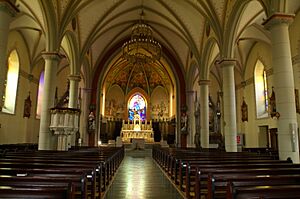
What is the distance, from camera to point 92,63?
24.0m

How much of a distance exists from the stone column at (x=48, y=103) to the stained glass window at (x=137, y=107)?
77.9 feet

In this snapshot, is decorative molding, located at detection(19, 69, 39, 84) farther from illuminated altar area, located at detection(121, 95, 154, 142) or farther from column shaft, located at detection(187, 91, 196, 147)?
column shaft, located at detection(187, 91, 196, 147)

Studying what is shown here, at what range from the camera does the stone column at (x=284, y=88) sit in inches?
304

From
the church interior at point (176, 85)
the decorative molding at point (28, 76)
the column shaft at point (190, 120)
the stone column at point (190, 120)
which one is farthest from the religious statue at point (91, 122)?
the column shaft at point (190, 120)

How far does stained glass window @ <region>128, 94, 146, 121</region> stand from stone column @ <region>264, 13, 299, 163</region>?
28200mm

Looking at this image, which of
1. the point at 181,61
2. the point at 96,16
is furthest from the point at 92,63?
the point at 181,61

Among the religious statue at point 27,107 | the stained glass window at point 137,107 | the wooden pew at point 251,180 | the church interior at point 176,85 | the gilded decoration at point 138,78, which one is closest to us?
the wooden pew at point 251,180

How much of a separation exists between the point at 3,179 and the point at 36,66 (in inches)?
810

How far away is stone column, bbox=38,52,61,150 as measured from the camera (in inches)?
450

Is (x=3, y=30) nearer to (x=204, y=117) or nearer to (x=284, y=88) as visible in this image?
(x=284, y=88)

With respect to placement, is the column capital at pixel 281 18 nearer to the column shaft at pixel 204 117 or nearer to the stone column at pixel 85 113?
the column shaft at pixel 204 117

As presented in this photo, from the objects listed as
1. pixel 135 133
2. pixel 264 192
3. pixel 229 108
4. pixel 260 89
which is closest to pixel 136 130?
pixel 135 133

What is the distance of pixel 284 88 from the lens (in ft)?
26.4

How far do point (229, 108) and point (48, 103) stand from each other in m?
9.52
